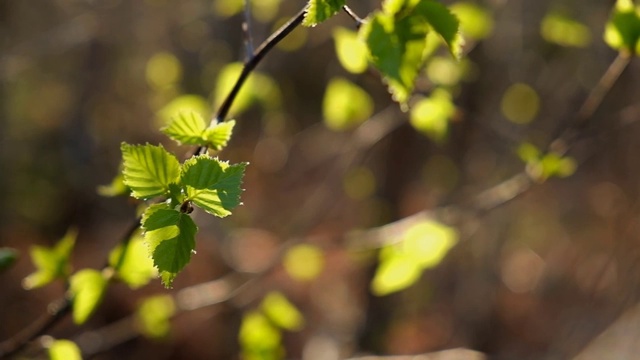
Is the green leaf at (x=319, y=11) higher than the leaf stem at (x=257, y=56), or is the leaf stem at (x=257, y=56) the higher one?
the leaf stem at (x=257, y=56)

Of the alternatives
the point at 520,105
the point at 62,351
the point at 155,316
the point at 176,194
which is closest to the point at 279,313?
the point at 155,316

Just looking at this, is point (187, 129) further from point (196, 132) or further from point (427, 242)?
point (427, 242)

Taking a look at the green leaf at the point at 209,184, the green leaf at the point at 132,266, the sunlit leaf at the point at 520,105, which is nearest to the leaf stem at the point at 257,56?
the green leaf at the point at 209,184

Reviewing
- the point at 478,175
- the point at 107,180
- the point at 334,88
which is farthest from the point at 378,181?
the point at 107,180

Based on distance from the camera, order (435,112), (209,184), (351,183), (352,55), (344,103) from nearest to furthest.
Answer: (209,184), (352,55), (435,112), (344,103), (351,183)

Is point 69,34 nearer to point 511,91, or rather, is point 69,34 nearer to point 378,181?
point 378,181

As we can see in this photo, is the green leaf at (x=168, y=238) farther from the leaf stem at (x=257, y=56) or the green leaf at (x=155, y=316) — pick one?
the green leaf at (x=155, y=316)

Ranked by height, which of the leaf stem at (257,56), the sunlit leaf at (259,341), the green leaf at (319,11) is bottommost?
the sunlit leaf at (259,341)
